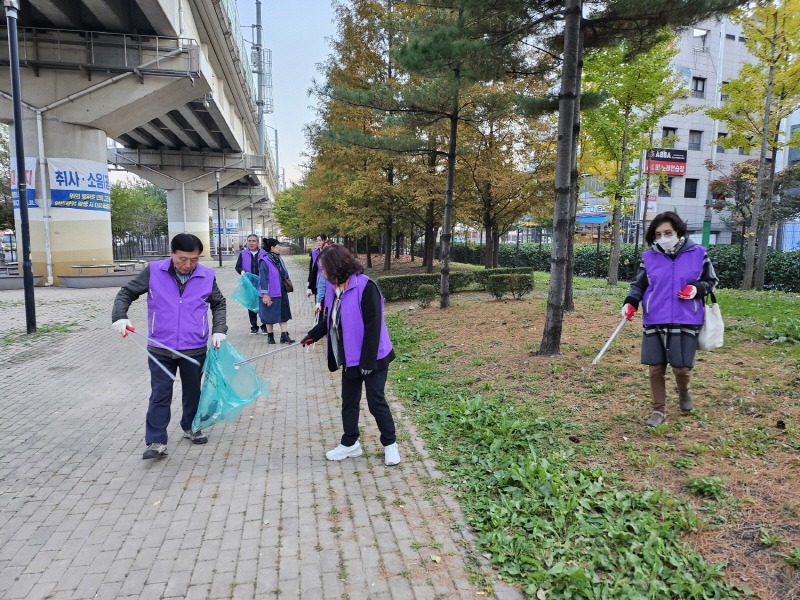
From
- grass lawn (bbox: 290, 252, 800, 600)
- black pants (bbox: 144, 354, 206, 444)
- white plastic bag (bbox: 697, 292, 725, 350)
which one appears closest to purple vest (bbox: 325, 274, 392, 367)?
grass lawn (bbox: 290, 252, 800, 600)

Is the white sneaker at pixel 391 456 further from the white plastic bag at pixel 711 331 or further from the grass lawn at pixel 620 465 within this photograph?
the white plastic bag at pixel 711 331

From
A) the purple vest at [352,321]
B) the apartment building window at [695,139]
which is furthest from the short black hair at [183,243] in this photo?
the apartment building window at [695,139]

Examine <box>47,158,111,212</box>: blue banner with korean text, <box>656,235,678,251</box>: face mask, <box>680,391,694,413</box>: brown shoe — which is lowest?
<box>680,391,694,413</box>: brown shoe

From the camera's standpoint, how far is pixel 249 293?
876 centimetres

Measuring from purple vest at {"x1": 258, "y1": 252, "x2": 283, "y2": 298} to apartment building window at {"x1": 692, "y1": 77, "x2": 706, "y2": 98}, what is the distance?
4343cm

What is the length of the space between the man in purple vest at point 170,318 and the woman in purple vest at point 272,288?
4181 millimetres

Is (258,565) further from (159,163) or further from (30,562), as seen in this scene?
(159,163)

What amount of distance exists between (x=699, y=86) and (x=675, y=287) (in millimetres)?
45757

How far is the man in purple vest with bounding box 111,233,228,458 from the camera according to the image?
13.5 ft

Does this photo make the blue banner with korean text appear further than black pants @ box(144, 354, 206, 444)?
Yes

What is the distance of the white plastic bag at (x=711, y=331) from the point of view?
4.11m

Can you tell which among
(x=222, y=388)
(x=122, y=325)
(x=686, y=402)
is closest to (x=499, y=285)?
(x=686, y=402)

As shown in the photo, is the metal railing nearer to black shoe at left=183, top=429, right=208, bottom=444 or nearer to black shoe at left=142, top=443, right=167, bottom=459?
black shoe at left=183, top=429, right=208, bottom=444

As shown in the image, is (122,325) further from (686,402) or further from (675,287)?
(686,402)
